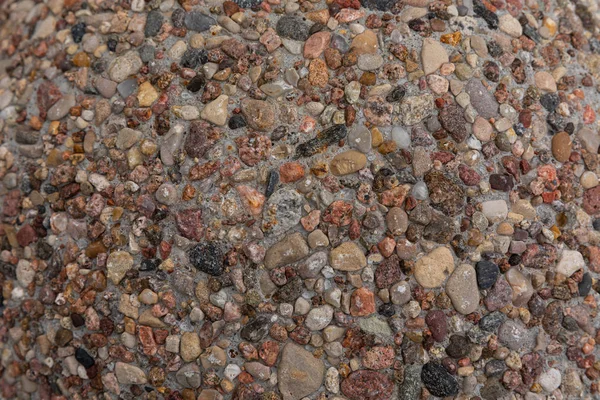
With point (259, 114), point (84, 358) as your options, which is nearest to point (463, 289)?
point (259, 114)

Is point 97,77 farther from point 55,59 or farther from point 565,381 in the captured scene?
point 565,381

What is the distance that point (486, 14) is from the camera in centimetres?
125

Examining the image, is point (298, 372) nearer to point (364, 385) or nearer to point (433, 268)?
point (364, 385)

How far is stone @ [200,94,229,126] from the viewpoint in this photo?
3.71ft

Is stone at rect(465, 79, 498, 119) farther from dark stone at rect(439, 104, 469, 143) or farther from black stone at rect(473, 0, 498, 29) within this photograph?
black stone at rect(473, 0, 498, 29)

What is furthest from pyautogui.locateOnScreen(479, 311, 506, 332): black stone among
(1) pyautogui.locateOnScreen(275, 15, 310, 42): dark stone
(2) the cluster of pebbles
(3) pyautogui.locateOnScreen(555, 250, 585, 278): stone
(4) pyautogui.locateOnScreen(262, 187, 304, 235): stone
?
(1) pyautogui.locateOnScreen(275, 15, 310, 42): dark stone

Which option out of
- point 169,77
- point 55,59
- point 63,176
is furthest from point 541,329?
point 55,59

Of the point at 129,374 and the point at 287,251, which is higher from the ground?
the point at 287,251

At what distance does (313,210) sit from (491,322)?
383mm

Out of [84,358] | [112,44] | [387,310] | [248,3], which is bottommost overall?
[84,358]

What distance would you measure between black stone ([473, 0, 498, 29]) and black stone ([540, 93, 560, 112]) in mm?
172

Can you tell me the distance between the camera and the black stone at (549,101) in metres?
1.23

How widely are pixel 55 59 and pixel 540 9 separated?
40.8 inches

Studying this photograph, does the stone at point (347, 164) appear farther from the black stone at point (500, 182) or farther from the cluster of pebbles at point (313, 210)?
the black stone at point (500, 182)
